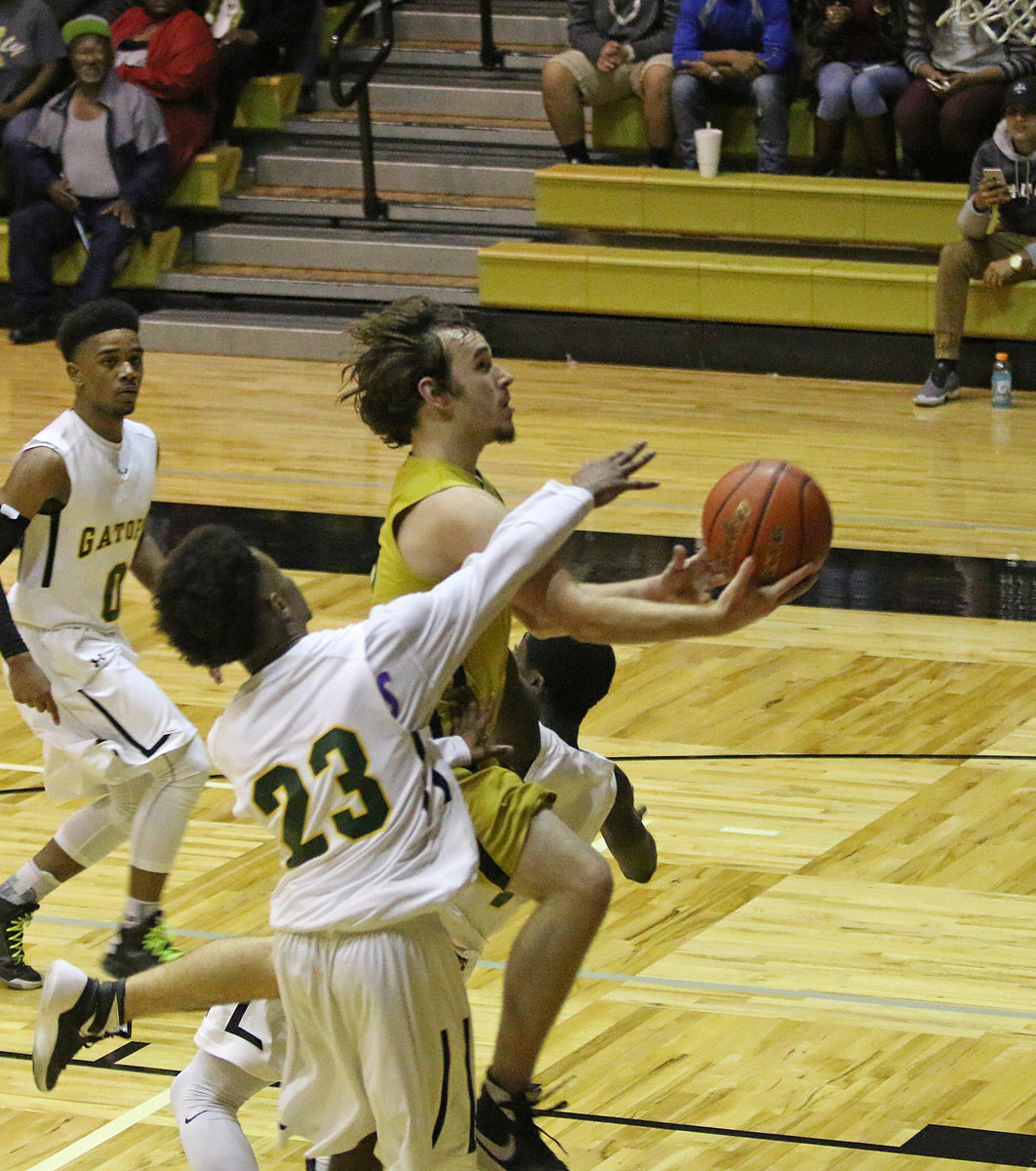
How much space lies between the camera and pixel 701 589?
3.48 m

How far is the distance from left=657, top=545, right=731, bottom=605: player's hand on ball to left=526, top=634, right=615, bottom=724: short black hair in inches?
34.7

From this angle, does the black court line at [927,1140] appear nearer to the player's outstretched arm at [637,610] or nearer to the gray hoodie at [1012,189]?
the player's outstretched arm at [637,610]

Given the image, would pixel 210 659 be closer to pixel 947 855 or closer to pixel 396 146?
pixel 947 855

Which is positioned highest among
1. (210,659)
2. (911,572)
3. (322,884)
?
(210,659)

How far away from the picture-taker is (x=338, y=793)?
2.74 meters

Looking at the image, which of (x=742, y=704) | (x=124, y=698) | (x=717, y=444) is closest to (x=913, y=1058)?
(x=124, y=698)

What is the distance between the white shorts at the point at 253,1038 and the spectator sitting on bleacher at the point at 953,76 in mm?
8015

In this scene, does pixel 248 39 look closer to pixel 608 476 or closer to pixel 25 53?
pixel 25 53

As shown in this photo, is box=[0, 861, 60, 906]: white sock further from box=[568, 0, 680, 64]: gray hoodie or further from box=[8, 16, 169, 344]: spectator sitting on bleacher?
box=[568, 0, 680, 64]: gray hoodie

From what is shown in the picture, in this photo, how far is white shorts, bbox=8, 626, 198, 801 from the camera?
421cm

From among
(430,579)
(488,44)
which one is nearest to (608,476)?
(430,579)

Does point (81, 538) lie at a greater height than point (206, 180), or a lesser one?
greater

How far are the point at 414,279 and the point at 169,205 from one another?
1772mm

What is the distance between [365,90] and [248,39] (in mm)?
1322
